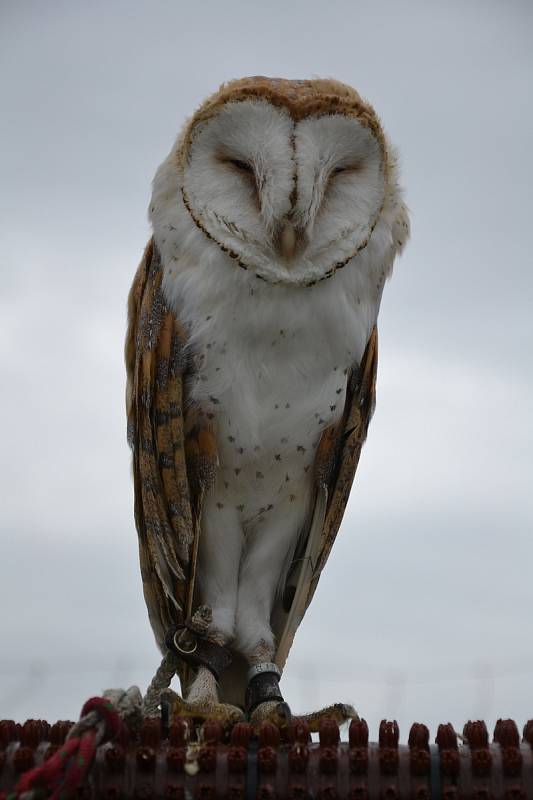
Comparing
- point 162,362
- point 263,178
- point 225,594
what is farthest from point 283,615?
point 263,178

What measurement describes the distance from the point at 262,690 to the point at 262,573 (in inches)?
16.1

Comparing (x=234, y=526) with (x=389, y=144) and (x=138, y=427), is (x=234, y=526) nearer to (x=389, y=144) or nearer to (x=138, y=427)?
(x=138, y=427)

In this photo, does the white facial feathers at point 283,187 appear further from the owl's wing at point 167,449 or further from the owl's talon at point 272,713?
the owl's talon at point 272,713

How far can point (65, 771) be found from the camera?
6.81ft

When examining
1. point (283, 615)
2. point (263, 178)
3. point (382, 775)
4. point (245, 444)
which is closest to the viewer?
point (382, 775)

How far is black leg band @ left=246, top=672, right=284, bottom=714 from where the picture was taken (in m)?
3.21

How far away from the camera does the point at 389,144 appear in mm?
3391

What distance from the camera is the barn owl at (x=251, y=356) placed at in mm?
3135

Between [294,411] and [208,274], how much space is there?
507 mm

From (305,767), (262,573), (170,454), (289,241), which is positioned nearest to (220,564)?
(262,573)

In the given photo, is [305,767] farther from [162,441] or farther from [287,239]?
[287,239]

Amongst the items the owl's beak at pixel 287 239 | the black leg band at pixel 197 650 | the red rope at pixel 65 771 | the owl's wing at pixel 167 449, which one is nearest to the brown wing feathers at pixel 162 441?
the owl's wing at pixel 167 449

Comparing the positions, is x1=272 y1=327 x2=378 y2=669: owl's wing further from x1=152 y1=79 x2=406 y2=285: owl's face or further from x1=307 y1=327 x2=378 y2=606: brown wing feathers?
x1=152 y1=79 x2=406 y2=285: owl's face

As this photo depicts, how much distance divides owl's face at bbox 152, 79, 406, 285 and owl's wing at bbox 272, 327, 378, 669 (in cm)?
51
